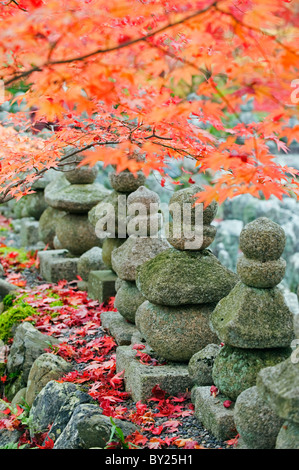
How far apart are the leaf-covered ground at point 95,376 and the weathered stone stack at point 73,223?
10.4 inches

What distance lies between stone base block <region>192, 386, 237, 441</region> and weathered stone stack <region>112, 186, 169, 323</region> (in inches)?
64.2

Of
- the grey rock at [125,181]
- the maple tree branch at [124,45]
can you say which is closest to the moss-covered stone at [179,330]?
the grey rock at [125,181]

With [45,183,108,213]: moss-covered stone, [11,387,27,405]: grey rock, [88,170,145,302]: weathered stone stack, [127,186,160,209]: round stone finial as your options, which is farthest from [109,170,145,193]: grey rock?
[11,387,27,405]: grey rock

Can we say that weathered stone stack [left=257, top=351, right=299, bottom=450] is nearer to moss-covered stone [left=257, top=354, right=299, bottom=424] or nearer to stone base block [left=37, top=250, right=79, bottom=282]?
moss-covered stone [left=257, top=354, right=299, bottom=424]

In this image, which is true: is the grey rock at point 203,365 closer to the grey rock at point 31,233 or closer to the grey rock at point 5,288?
the grey rock at point 5,288

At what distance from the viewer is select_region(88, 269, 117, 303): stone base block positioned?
655 centimetres

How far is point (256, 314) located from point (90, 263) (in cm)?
431

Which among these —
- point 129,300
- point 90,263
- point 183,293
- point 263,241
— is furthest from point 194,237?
point 90,263

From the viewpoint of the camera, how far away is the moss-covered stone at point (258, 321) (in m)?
3.33

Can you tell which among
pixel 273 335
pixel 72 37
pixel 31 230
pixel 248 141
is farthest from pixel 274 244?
pixel 31 230

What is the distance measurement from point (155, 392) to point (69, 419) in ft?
2.41

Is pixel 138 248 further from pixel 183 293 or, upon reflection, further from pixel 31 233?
pixel 31 233

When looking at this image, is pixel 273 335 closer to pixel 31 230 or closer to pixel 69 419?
pixel 69 419
